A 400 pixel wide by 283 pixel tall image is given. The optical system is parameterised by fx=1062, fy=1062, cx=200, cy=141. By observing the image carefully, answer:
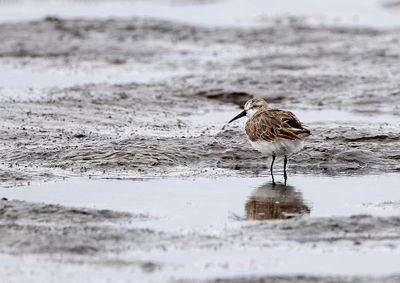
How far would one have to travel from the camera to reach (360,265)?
905 cm

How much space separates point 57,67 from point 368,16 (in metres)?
10.4

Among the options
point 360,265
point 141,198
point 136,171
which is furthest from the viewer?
point 136,171

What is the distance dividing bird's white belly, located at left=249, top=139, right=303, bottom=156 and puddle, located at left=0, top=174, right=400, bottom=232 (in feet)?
1.09

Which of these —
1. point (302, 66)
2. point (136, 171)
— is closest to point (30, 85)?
point (302, 66)

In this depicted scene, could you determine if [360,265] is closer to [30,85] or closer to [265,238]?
[265,238]

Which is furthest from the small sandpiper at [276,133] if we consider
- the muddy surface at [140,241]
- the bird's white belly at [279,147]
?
the muddy surface at [140,241]

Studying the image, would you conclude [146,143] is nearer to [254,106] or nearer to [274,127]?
[254,106]

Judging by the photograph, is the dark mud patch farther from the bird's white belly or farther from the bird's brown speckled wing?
the bird's brown speckled wing

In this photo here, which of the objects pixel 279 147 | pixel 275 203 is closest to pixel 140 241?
pixel 275 203

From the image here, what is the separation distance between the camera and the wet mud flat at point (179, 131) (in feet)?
30.3

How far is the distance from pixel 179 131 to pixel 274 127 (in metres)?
2.96

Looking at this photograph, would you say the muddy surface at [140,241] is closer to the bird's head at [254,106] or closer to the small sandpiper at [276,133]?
the small sandpiper at [276,133]

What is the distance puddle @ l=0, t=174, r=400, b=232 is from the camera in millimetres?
10711

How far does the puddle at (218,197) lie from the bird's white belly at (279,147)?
0.33 meters
